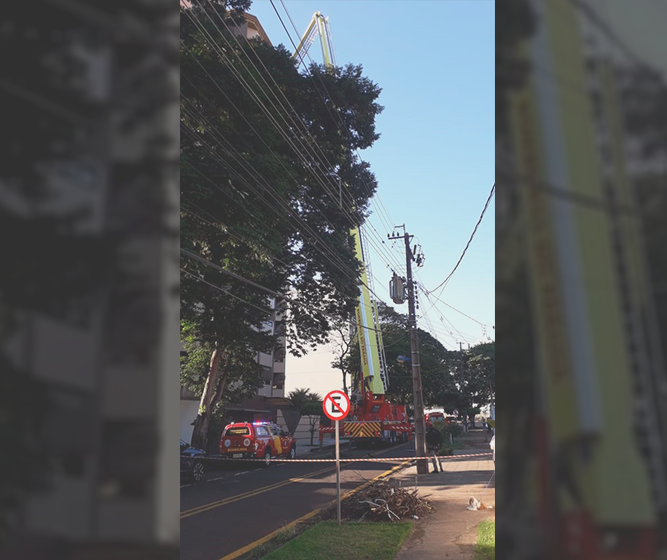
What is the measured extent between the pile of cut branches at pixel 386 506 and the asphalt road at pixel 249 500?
3.01 ft

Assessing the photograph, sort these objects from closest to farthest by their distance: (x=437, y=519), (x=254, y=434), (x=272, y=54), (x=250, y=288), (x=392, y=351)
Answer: (x=437, y=519), (x=272, y=54), (x=250, y=288), (x=254, y=434), (x=392, y=351)

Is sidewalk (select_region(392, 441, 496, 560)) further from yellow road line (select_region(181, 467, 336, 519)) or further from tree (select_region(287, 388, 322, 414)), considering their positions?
tree (select_region(287, 388, 322, 414))

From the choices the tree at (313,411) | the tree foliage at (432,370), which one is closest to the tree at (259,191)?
the tree foliage at (432,370)

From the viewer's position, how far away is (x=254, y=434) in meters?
17.5

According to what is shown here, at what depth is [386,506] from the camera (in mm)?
8891

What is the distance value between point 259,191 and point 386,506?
241 inches

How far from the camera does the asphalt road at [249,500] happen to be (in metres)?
7.66
